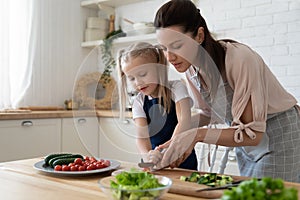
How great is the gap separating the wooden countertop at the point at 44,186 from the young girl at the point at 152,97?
0.23m

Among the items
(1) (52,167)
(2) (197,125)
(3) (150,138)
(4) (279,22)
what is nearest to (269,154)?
(2) (197,125)

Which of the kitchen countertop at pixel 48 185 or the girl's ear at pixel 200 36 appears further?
the girl's ear at pixel 200 36

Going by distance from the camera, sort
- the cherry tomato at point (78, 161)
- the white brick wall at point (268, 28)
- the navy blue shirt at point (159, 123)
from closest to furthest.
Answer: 1. the cherry tomato at point (78, 161)
2. the navy blue shirt at point (159, 123)
3. the white brick wall at point (268, 28)

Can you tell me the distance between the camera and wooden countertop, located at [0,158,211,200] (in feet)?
2.88

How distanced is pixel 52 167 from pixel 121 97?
0.36 metres

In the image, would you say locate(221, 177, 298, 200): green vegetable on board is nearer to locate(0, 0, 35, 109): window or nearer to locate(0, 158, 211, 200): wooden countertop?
Answer: locate(0, 158, 211, 200): wooden countertop

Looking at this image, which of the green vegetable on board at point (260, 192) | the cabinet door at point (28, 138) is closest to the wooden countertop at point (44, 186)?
the green vegetable on board at point (260, 192)

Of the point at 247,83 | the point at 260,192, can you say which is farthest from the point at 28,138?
the point at 260,192

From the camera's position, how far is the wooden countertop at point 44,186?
88 cm

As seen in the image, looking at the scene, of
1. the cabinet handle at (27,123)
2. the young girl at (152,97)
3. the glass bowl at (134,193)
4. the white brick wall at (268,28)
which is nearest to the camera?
the glass bowl at (134,193)

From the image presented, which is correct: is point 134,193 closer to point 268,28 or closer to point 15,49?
point 268,28

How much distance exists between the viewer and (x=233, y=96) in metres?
1.11

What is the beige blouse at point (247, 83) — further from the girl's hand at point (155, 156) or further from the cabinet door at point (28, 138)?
the cabinet door at point (28, 138)

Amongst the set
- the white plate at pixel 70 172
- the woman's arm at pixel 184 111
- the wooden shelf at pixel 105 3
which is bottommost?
the white plate at pixel 70 172
